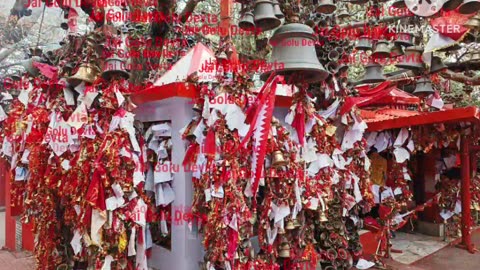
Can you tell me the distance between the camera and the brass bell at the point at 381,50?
4719 mm

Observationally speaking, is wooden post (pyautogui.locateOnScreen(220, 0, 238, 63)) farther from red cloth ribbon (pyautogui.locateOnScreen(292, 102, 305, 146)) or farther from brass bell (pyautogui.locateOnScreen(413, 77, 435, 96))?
brass bell (pyautogui.locateOnScreen(413, 77, 435, 96))

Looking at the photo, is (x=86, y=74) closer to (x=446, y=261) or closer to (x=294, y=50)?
(x=294, y=50)

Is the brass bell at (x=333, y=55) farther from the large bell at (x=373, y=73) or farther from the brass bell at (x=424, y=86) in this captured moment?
the brass bell at (x=424, y=86)

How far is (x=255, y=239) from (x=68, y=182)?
2.14 metres

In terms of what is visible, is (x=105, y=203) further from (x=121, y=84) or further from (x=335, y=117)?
(x=335, y=117)

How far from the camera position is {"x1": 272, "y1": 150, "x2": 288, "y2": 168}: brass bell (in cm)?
384

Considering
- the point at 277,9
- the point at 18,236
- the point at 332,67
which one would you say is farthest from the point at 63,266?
the point at 332,67

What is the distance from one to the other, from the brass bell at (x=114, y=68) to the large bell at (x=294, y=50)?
1.55 metres

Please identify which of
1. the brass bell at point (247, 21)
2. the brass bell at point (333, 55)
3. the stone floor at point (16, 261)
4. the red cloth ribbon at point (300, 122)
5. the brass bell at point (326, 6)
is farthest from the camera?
the stone floor at point (16, 261)

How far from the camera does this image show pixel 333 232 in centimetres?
493

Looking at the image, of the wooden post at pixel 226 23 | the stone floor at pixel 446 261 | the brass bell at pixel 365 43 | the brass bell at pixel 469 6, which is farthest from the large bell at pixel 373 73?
the stone floor at pixel 446 261

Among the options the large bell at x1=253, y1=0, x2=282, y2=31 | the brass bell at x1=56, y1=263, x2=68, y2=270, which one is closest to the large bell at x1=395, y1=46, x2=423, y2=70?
the large bell at x1=253, y1=0, x2=282, y2=31

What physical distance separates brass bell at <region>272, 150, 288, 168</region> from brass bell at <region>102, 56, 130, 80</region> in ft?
5.58

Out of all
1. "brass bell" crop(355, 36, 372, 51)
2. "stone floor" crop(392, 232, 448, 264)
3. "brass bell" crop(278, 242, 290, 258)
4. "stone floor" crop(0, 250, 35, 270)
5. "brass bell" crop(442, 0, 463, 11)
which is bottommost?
"stone floor" crop(392, 232, 448, 264)
